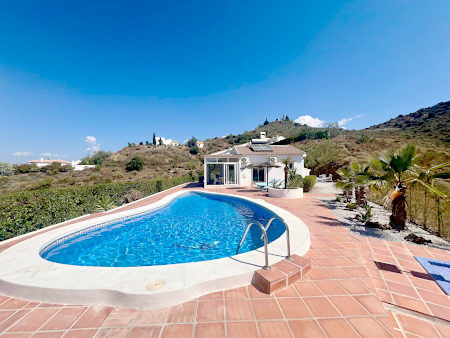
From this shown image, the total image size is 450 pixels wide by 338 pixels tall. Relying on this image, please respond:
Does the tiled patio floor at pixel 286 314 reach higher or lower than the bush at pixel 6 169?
lower

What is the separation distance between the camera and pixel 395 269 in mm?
3518

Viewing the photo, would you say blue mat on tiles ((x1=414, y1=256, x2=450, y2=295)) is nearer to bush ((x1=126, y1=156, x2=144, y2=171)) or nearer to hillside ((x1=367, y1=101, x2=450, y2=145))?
hillside ((x1=367, y1=101, x2=450, y2=145))

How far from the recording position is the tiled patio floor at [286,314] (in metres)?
2.12

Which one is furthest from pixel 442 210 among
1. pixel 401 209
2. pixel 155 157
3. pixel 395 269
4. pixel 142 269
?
pixel 155 157

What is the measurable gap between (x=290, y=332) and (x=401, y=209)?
6269 millimetres

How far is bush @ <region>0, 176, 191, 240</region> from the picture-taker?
5.45 metres

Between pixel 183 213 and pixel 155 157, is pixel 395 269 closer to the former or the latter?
pixel 183 213

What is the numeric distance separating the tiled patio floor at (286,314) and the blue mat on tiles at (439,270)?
14cm

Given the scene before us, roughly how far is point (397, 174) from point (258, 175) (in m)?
12.9

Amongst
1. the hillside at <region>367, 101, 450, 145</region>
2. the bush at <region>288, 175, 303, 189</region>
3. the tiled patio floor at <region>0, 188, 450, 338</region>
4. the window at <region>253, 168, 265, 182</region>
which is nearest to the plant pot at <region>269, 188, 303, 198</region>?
the bush at <region>288, 175, 303, 189</region>

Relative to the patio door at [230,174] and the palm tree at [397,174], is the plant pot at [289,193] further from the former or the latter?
the patio door at [230,174]

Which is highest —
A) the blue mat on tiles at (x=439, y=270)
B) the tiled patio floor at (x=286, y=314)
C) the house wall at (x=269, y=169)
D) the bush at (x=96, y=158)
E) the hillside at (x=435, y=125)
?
the hillside at (x=435, y=125)

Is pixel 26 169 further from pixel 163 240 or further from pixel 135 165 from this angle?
pixel 163 240

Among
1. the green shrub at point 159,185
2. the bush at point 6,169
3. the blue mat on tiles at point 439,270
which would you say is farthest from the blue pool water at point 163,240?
the bush at point 6,169
